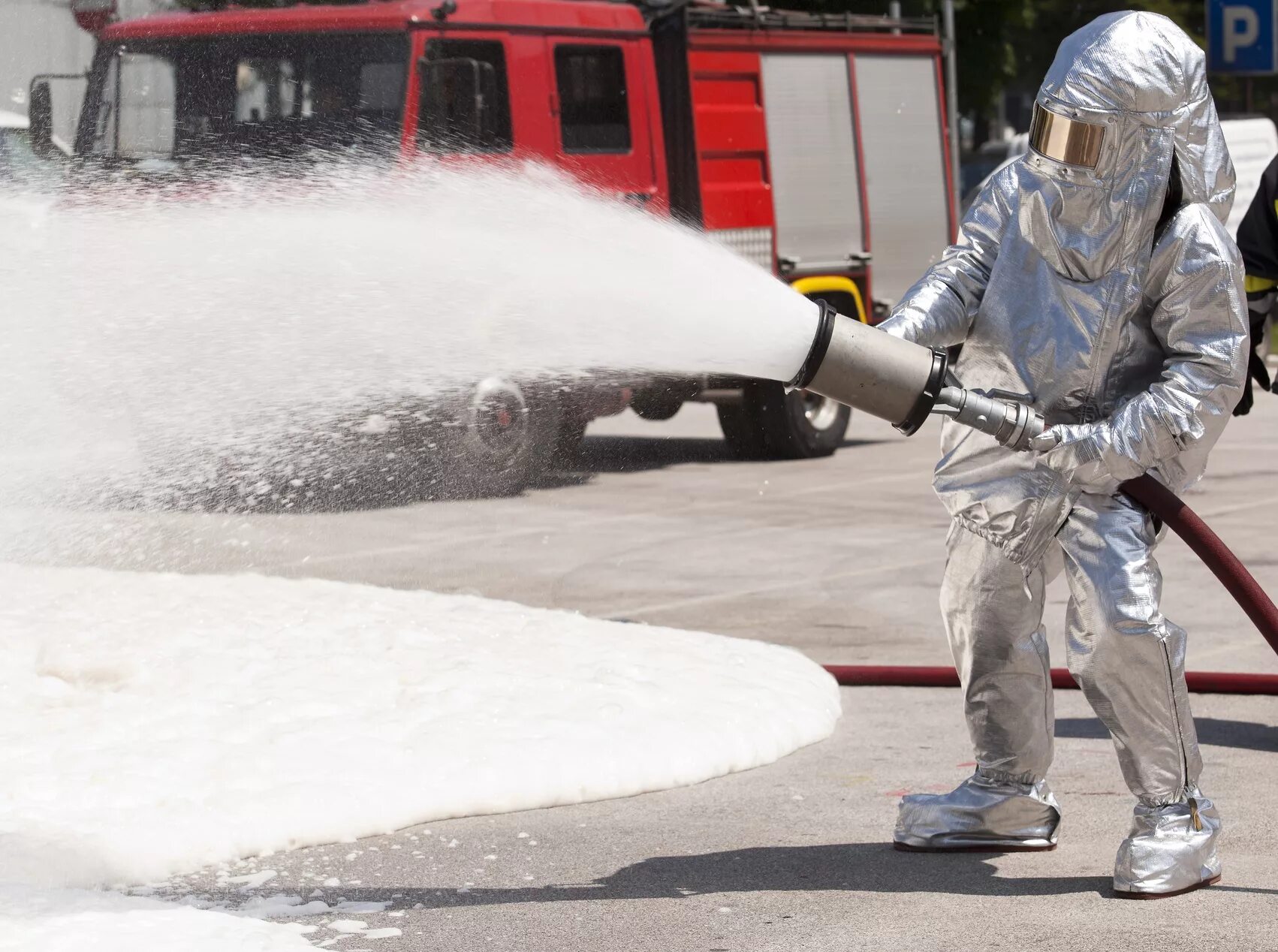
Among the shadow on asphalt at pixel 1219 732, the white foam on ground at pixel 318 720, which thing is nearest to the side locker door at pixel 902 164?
the white foam on ground at pixel 318 720

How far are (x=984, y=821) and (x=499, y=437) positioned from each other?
632 cm

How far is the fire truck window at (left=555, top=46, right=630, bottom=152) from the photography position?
1055 cm

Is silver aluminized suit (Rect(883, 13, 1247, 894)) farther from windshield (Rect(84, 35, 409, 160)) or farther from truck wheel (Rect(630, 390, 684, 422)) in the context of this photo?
truck wheel (Rect(630, 390, 684, 422))

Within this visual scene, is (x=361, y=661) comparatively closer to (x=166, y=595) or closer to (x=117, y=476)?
(x=166, y=595)

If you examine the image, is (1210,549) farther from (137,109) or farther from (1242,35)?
(1242,35)

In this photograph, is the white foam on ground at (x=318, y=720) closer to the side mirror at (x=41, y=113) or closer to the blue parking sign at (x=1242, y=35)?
the side mirror at (x=41, y=113)

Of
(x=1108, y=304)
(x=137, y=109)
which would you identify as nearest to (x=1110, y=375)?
(x=1108, y=304)

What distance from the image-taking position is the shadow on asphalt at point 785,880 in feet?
12.0

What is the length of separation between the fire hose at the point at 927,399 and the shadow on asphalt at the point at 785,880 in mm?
646

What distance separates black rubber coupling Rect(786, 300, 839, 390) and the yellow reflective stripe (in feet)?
28.1

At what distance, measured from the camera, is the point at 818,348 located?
3.50 meters

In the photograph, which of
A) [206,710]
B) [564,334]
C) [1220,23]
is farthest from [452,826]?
[1220,23]

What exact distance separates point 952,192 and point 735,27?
2.72m

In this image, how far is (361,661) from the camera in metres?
5.11
